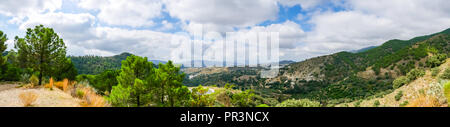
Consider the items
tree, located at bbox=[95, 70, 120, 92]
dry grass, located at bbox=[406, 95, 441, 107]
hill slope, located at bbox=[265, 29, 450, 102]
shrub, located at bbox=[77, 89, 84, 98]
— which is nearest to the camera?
dry grass, located at bbox=[406, 95, 441, 107]

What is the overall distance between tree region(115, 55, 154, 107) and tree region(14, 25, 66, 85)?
5.41 m

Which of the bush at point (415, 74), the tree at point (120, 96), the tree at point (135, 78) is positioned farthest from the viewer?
the bush at point (415, 74)

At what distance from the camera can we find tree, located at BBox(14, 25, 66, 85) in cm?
1142

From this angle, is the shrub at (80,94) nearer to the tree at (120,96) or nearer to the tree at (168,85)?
the tree at (120,96)

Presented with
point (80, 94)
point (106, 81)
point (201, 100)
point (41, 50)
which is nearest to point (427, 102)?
point (201, 100)

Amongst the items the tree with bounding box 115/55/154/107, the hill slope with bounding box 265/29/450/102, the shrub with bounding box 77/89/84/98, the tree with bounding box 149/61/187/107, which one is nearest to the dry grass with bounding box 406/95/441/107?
the tree with bounding box 149/61/187/107

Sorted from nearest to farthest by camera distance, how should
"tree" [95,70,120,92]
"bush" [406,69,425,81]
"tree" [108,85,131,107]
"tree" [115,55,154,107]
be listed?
"tree" [108,85,131,107], "tree" [115,55,154,107], "bush" [406,69,425,81], "tree" [95,70,120,92]

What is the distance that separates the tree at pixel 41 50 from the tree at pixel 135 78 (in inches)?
213

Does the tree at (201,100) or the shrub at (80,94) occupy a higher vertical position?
the shrub at (80,94)

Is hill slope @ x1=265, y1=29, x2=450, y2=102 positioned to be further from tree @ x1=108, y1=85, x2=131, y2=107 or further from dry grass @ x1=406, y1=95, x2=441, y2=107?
tree @ x1=108, y1=85, x2=131, y2=107

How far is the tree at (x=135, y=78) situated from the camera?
33.7ft

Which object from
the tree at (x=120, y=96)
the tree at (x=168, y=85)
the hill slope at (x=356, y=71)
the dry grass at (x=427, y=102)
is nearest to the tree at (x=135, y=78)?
the tree at (x=120, y=96)

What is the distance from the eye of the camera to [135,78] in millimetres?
10781
